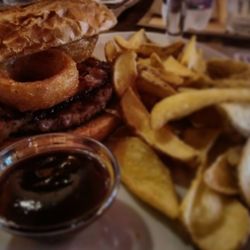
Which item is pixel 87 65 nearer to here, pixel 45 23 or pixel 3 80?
pixel 45 23

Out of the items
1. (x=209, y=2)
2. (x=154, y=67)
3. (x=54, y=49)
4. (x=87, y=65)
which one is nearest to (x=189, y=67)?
(x=154, y=67)

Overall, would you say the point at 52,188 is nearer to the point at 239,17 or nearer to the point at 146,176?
the point at 146,176

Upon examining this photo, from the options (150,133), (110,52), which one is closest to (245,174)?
(150,133)

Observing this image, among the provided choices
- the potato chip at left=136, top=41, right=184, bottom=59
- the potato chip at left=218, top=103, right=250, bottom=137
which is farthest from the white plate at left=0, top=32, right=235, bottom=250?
the potato chip at left=136, top=41, right=184, bottom=59

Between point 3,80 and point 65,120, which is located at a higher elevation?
point 3,80

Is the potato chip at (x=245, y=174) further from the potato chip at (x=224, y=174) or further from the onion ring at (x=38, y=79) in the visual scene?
the onion ring at (x=38, y=79)

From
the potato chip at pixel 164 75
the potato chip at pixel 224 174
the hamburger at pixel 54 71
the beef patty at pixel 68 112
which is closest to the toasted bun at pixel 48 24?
the hamburger at pixel 54 71

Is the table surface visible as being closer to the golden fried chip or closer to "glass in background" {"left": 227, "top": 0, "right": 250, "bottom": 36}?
"glass in background" {"left": 227, "top": 0, "right": 250, "bottom": 36}
